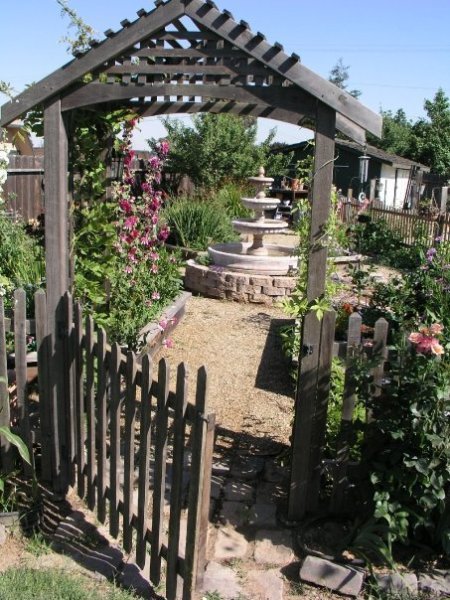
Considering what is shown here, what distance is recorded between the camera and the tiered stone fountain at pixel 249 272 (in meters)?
8.86

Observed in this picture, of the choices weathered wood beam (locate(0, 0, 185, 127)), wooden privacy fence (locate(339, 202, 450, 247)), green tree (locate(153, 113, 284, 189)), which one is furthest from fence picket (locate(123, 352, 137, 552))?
green tree (locate(153, 113, 284, 189))

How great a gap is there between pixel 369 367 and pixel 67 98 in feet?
7.26

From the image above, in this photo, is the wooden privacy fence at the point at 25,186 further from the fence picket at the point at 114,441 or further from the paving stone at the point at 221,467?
the fence picket at the point at 114,441

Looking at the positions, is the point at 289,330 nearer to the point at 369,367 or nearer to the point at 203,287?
the point at 203,287

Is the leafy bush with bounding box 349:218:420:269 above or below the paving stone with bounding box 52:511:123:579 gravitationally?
above

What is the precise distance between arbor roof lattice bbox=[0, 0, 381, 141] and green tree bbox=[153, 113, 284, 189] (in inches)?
588

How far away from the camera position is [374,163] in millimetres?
31047

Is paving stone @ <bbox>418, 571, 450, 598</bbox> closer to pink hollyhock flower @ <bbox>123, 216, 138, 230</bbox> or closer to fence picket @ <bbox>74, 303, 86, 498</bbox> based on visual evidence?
fence picket @ <bbox>74, 303, 86, 498</bbox>

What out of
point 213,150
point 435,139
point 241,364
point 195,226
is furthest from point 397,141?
point 241,364

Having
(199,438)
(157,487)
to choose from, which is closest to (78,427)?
(157,487)

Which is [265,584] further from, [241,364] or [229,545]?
[241,364]

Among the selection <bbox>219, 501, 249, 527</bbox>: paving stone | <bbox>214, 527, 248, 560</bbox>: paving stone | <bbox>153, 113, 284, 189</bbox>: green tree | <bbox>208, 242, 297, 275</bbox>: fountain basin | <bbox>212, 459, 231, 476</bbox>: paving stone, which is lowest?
<bbox>214, 527, 248, 560</bbox>: paving stone

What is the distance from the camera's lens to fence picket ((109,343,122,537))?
3102mm

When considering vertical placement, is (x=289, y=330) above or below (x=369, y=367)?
below
